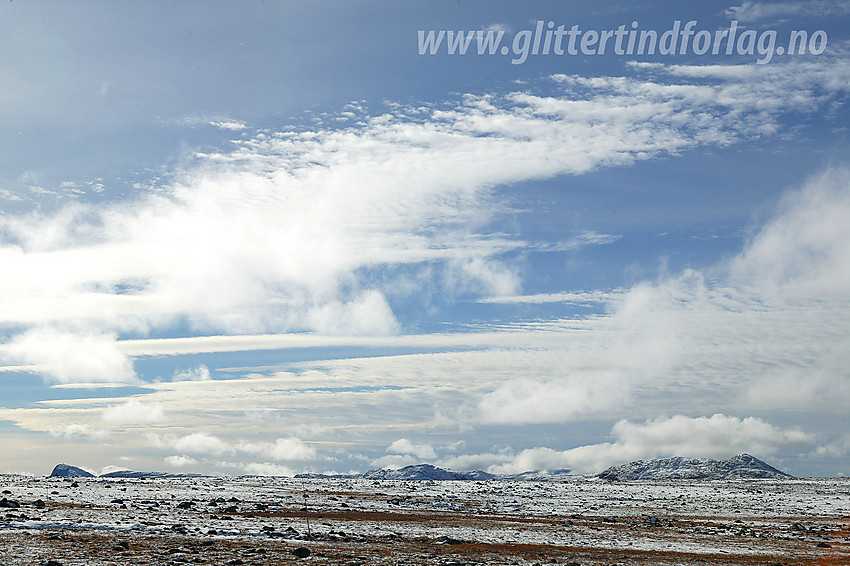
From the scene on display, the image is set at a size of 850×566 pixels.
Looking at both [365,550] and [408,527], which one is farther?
[408,527]

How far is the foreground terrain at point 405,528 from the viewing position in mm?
32656

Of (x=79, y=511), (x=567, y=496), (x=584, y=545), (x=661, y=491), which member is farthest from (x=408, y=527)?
(x=661, y=491)

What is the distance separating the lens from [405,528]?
4791 cm

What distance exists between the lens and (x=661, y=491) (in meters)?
94.1

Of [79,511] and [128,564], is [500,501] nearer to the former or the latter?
[79,511]

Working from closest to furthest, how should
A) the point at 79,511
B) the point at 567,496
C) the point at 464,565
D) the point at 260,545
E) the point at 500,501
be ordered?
the point at 464,565
the point at 260,545
the point at 79,511
the point at 500,501
the point at 567,496

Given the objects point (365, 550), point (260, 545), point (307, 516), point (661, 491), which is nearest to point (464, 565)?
point (365, 550)

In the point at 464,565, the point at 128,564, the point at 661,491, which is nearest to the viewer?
the point at 128,564

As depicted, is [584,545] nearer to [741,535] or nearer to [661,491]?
[741,535]

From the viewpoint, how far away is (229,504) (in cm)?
5972

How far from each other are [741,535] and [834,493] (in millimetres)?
53675

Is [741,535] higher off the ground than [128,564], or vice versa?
[128,564]

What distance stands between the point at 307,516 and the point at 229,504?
10728 mm

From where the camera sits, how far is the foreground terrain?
32.7 m
